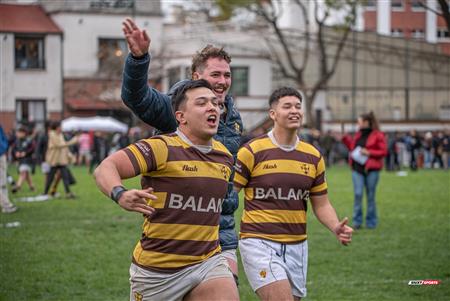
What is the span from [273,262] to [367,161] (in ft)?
33.2

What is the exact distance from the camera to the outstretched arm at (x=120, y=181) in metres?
5.56

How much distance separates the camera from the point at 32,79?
58.2 meters

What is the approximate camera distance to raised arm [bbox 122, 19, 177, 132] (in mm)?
6160

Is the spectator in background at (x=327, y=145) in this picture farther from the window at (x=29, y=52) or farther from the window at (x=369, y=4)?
the window at (x=29, y=52)

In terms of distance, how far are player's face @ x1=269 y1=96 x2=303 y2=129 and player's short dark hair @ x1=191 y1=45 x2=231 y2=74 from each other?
42.0 inches

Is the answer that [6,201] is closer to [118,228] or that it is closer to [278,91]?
[118,228]

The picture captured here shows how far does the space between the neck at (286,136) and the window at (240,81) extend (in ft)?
168

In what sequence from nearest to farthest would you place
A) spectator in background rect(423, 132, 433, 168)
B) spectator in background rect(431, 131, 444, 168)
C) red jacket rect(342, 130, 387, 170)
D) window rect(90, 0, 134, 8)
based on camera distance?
red jacket rect(342, 130, 387, 170)
spectator in background rect(431, 131, 444, 168)
spectator in background rect(423, 132, 433, 168)
window rect(90, 0, 134, 8)

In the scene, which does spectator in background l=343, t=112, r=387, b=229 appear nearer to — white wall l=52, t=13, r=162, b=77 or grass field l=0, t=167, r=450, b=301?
grass field l=0, t=167, r=450, b=301

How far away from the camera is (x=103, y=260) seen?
1338 cm

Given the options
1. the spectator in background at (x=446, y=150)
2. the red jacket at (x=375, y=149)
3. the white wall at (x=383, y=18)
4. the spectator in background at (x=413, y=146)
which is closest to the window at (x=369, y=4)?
the white wall at (x=383, y=18)

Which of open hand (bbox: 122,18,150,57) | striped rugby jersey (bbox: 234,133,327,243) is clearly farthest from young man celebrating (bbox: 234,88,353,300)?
open hand (bbox: 122,18,150,57)

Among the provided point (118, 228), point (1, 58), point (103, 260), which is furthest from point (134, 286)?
point (1, 58)

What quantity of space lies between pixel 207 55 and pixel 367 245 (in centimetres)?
860
